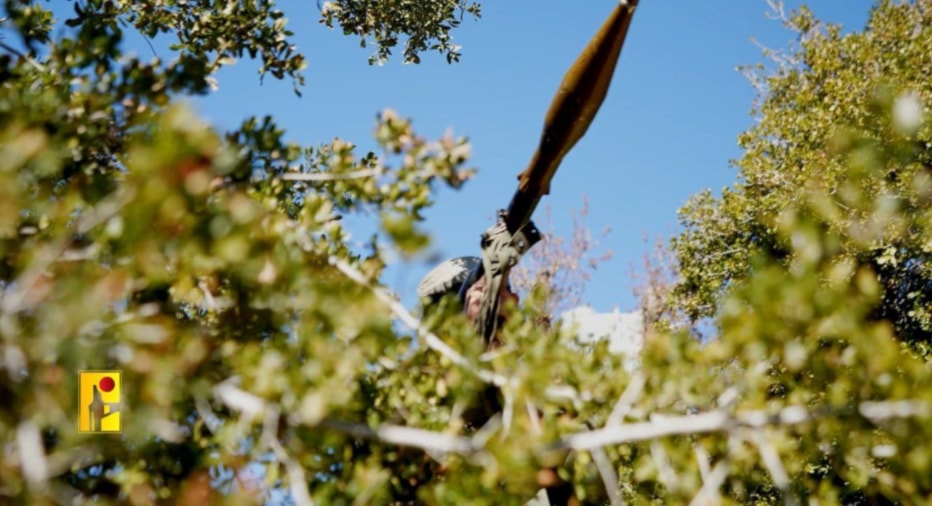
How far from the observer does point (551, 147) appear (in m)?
4.12

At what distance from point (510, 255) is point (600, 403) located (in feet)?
5.48

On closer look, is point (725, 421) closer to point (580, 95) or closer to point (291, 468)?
point (291, 468)

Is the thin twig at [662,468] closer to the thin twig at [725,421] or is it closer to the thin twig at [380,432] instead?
the thin twig at [725,421]

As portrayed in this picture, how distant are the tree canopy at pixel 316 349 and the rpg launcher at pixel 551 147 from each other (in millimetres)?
692

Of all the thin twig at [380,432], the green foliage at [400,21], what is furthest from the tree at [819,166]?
the thin twig at [380,432]

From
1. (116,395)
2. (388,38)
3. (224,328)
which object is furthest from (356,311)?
(388,38)

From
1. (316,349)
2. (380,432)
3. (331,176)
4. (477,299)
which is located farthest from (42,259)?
(477,299)

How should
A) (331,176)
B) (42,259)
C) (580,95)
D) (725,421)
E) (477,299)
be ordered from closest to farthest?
(42,259), (725,421), (331,176), (580,95), (477,299)

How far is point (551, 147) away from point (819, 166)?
33.4ft

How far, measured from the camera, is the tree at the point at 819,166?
1119cm

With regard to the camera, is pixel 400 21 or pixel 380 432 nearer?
pixel 380 432

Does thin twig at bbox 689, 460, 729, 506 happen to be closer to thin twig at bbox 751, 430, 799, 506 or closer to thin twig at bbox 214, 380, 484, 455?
thin twig at bbox 751, 430, 799, 506

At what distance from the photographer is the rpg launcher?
360 centimetres

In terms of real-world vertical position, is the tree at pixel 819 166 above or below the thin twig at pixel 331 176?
above
